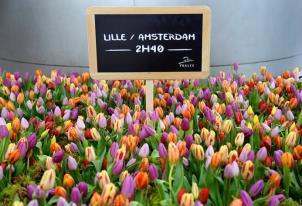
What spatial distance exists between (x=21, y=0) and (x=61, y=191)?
3197 millimetres

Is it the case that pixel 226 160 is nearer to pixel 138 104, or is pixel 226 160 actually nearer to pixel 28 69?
pixel 138 104

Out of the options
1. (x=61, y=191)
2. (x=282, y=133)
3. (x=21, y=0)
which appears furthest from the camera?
(x=21, y=0)

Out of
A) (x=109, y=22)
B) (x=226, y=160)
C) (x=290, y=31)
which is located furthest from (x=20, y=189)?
(x=290, y=31)

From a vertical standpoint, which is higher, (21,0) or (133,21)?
(21,0)

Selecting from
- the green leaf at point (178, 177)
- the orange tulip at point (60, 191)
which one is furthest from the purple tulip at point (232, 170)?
the orange tulip at point (60, 191)

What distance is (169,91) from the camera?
2357 millimetres

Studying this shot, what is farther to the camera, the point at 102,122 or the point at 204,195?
the point at 102,122

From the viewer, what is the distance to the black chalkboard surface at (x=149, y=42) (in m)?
1.81

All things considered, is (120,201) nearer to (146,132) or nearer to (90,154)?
(90,154)

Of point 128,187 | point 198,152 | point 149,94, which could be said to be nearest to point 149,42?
point 149,94

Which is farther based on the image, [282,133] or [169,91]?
[169,91]

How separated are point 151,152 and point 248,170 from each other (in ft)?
1.42

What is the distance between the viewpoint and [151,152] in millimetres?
1645

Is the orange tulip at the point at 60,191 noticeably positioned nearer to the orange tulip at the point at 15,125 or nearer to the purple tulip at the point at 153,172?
the purple tulip at the point at 153,172
